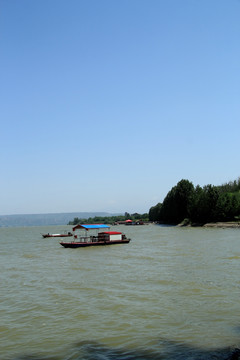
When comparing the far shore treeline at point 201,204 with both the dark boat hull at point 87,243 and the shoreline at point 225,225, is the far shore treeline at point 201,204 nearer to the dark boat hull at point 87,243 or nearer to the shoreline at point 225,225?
the shoreline at point 225,225

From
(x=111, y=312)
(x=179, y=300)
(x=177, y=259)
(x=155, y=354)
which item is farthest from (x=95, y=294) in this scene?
(x=177, y=259)

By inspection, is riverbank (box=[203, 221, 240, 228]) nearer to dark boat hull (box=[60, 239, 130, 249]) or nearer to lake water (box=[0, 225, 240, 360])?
dark boat hull (box=[60, 239, 130, 249])

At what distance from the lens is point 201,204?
108000 mm

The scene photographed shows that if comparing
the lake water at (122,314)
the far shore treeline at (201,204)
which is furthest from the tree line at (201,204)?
the lake water at (122,314)

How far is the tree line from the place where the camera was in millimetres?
101812

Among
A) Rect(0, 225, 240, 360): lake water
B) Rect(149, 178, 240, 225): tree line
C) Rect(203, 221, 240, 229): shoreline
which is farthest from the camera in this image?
Rect(149, 178, 240, 225): tree line

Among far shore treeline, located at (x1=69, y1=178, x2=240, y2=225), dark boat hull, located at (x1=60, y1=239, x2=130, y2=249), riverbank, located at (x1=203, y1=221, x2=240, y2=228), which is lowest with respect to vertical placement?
dark boat hull, located at (x1=60, y1=239, x2=130, y2=249)

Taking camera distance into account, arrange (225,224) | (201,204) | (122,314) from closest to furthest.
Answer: (122,314) → (225,224) → (201,204)

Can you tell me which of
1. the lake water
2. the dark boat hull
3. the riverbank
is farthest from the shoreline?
the lake water

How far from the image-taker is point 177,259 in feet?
98.7

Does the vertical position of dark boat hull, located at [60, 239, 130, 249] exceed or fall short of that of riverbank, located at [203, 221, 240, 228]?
it falls short

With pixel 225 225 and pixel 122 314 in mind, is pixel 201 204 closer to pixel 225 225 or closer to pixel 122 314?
pixel 225 225

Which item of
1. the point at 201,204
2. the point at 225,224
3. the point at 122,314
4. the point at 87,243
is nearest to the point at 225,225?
the point at 225,224

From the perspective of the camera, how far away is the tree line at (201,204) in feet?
334
